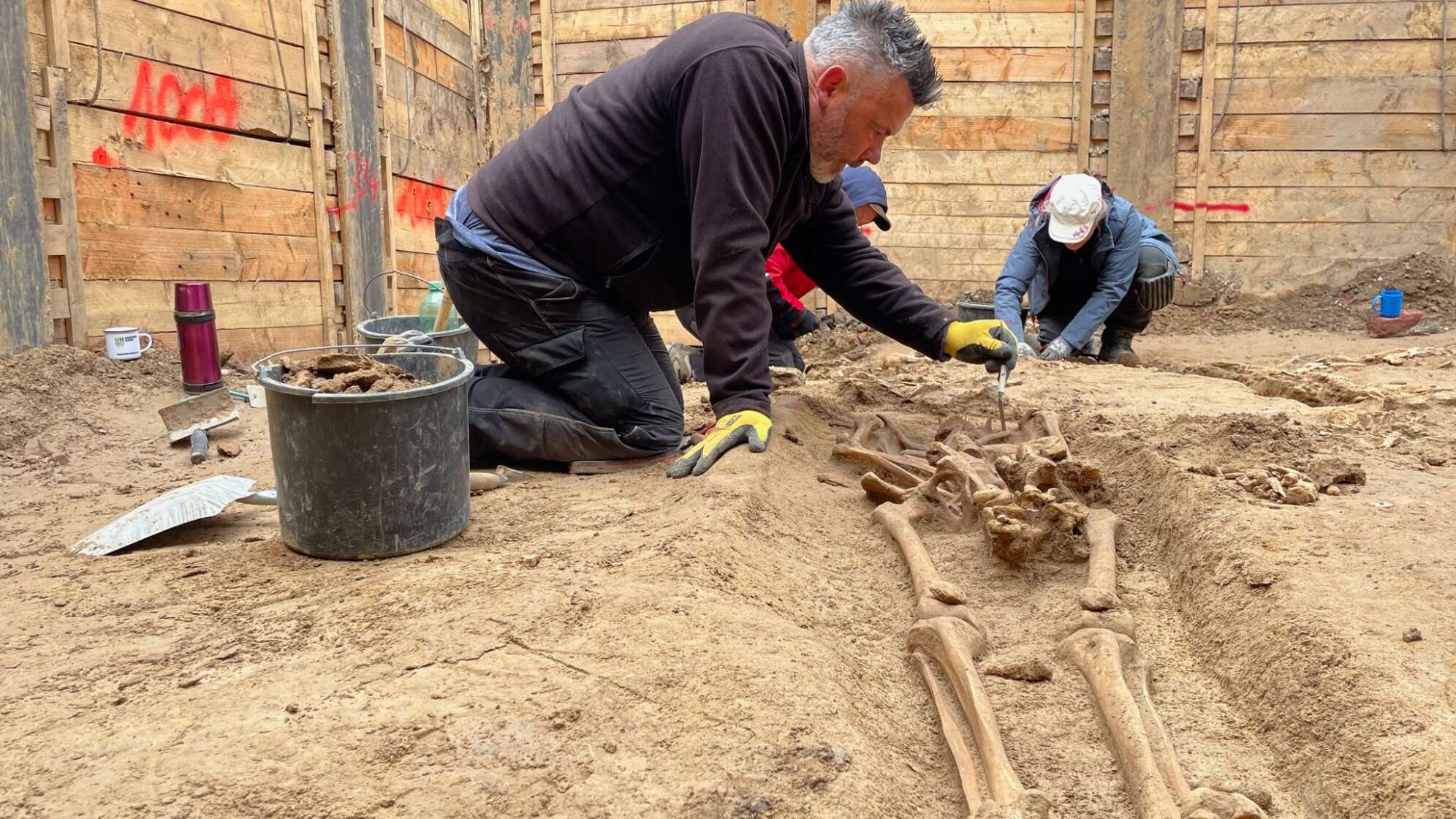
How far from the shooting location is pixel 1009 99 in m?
8.92

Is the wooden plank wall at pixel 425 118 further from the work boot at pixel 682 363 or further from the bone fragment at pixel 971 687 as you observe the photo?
the bone fragment at pixel 971 687

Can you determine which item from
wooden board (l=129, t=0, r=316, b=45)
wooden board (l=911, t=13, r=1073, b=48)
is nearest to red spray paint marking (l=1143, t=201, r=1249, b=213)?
wooden board (l=911, t=13, r=1073, b=48)

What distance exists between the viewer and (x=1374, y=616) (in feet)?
6.70

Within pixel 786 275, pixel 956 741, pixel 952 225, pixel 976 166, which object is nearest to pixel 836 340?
pixel 952 225

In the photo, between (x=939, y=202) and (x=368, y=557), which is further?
(x=939, y=202)

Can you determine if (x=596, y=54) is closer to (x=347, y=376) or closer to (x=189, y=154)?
(x=189, y=154)

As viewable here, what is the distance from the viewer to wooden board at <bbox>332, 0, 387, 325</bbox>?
22.8 ft

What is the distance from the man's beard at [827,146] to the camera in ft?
10.4

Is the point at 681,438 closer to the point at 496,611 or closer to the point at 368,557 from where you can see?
the point at 368,557

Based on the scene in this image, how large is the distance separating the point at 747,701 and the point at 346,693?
0.67 meters

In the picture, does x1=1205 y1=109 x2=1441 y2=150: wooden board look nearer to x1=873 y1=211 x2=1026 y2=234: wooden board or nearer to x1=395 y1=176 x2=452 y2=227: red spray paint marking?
x1=873 y1=211 x2=1026 y2=234: wooden board

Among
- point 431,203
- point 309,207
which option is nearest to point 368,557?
point 309,207

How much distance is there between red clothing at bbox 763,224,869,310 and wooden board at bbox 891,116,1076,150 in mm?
3531

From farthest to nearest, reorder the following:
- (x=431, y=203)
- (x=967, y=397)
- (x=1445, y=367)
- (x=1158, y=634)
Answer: (x=431, y=203) < (x=1445, y=367) < (x=967, y=397) < (x=1158, y=634)
